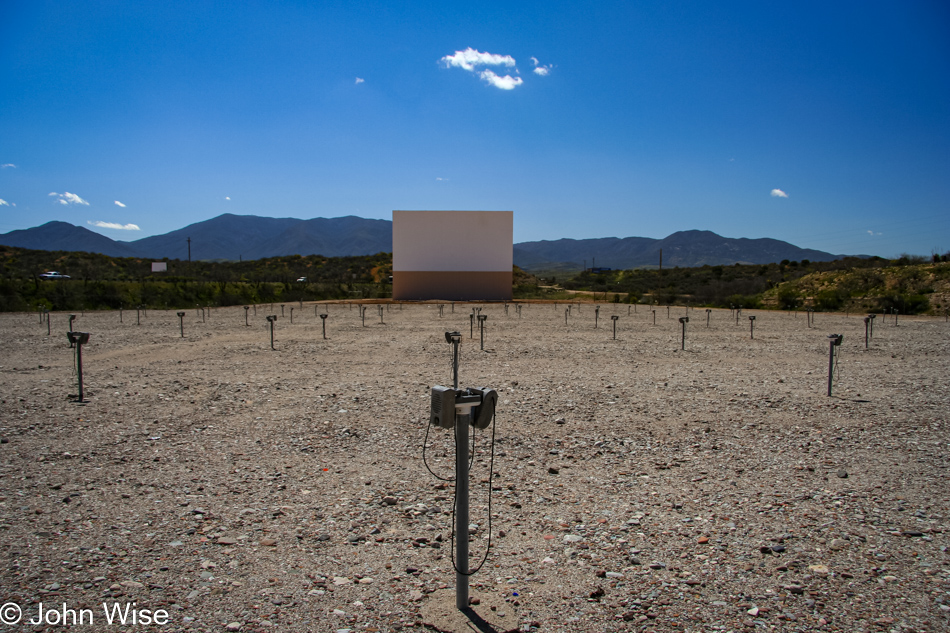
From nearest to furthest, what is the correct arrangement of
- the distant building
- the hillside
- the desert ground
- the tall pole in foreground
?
the tall pole in foreground
the desert ground
the hillside
the distant building

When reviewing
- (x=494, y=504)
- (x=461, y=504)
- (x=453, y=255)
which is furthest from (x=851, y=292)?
(x=461, y=504)

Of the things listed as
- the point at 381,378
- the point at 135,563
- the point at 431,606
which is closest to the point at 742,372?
the point at 381,378

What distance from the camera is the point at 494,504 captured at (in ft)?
13.4

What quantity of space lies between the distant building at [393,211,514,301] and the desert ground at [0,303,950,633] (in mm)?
31779

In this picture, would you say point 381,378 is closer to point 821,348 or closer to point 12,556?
point 12,556

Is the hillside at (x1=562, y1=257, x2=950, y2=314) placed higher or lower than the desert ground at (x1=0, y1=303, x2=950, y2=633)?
higher

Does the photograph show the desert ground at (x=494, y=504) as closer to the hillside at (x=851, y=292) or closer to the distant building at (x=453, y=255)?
the hillside at (x=851, y=292)

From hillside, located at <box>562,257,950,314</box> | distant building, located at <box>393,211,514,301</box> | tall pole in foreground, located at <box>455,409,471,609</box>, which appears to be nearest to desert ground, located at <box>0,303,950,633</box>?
tall pole in foreground, located at <box>455,409,471,609</box>

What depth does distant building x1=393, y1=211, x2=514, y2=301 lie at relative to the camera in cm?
4006

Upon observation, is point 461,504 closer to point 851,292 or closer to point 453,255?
point 851,292

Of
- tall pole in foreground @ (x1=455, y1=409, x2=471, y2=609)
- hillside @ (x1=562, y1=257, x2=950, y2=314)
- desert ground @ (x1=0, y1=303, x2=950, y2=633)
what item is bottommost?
desert ground @ (x1=0, y1=303, x2=950, y2=633)

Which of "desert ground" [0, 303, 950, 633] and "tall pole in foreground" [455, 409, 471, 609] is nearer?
"tall pole in foreground" [455, 409, 471, 609]

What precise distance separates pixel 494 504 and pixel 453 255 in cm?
3712

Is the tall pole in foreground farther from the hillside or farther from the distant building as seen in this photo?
the distant building
